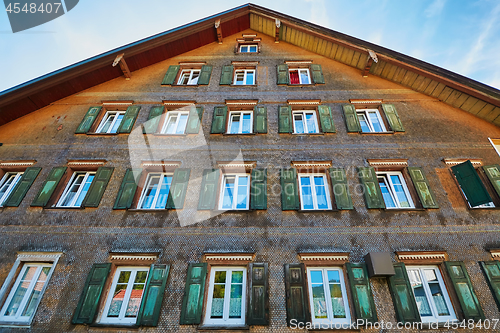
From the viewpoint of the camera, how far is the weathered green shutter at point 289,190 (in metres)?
7.63

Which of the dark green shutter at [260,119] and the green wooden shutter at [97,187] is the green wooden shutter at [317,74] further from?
the green wooden shutter at [97,187]

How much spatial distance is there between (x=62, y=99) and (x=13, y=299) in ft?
25.8

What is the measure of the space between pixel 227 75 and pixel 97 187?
6.69 meters

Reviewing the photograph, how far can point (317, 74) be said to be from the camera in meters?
11.7

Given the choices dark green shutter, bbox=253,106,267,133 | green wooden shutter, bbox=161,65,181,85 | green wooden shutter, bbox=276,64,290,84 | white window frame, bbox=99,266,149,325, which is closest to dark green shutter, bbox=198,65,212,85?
green wooden shutter, bbox=161,65,181,85

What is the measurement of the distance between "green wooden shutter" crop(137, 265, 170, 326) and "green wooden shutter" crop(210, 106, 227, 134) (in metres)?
4.80

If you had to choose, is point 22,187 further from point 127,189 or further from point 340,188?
point 340,188

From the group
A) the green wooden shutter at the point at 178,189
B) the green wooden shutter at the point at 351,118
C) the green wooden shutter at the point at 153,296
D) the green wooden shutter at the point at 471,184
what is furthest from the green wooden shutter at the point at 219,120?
the green wooden shutter at the point at 471,184

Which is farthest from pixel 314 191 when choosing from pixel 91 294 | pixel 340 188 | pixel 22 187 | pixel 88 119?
pixel 22 187

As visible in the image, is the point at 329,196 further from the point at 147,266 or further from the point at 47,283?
the point at 47,283

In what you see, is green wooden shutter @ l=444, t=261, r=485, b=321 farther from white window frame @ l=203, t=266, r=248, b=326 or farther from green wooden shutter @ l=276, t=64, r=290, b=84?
green wooden shutter @ l=276, t=64, r=290, b=84

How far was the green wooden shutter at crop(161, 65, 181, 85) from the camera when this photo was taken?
37.9 ft

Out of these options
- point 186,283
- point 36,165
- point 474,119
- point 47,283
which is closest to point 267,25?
point 474,119

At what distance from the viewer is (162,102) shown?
10812 millimetres
